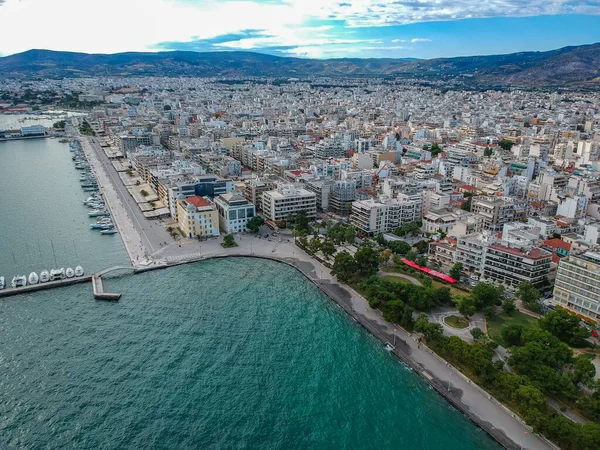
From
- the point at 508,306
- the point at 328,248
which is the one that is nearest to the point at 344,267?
the point at 328,248

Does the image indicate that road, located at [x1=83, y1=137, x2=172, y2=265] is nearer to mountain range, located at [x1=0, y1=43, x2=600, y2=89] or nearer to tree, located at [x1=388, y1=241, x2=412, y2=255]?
tree, located at [x1=388, y1=241, x2=412, y2=255]

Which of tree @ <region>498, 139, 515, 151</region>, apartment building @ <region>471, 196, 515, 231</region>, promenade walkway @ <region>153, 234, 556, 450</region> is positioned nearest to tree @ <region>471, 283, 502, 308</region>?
promenade walkway @ <region>153, 234, 556, 450</region>

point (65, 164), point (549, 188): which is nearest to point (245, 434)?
point (549, 188)

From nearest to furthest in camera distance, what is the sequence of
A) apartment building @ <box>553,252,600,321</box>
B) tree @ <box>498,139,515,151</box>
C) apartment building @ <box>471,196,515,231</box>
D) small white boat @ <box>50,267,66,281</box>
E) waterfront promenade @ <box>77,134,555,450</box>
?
waterfront promenade @ <box>77,134,555,450</box> → apartment building @ <box>553,252,600,321</box> → small white boat @ <box>50,267,66,281</box> → apartment building @ <box>471,196,515,231</box> → tree @ <box>498,139,515,151</box>

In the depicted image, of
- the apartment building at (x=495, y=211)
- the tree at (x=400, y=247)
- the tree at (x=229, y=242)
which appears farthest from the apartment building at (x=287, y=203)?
the apartment building at (x=495, y=211)

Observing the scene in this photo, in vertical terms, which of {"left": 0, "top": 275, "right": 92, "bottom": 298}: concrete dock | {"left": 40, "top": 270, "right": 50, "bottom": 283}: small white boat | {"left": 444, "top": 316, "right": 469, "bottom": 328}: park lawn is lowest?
{"left": 0, "top": 275, "right": 92, "bottom": 298}: concrete dock

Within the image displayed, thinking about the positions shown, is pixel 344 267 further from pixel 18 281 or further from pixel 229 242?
pixel 18 281

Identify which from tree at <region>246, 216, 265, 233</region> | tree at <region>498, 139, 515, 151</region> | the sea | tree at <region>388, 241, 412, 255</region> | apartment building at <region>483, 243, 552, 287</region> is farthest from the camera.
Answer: tree at <region>498, 139, 515, 151</region>
